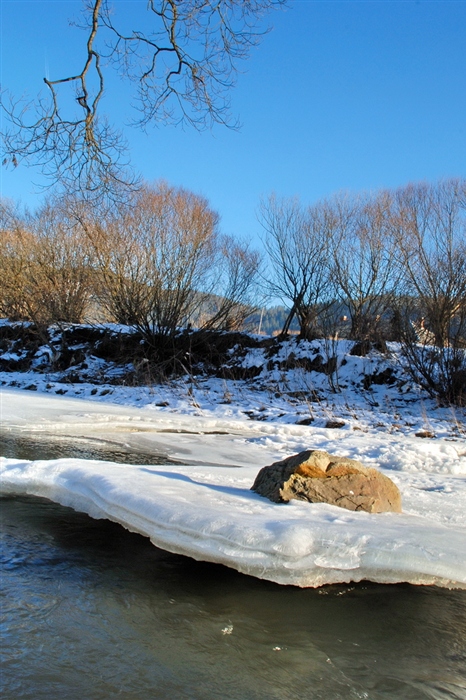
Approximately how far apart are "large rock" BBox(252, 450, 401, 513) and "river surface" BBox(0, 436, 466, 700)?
0.73 meters

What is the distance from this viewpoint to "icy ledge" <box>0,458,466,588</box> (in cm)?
340

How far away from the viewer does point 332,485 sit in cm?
436

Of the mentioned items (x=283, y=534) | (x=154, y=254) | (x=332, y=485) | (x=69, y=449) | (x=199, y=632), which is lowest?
(x=199, y=632)

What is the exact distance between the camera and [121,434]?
8820 mm

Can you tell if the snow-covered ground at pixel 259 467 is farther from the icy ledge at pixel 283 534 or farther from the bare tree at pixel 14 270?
the bare tree at pixel 14 270

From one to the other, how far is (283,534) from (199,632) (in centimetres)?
77

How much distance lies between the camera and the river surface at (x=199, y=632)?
99.7 inches

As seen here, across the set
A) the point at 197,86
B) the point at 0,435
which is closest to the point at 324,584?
the point at 197,86

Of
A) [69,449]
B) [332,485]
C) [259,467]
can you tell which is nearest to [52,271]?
[69,449]

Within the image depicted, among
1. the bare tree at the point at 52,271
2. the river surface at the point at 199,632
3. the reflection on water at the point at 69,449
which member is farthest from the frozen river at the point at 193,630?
the bare tree at the point at 52,271

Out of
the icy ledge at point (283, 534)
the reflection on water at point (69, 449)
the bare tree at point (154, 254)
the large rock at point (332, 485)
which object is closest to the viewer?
the icy ledge at point (283, 534)

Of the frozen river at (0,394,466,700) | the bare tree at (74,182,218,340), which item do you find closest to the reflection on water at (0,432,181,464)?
the frozen river at (0,394,466,700)

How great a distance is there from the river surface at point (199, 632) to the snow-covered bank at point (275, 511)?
0.19 m

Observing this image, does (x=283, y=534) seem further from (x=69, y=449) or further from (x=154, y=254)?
(x=154, y=254)
